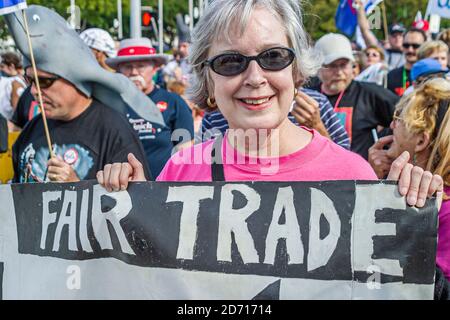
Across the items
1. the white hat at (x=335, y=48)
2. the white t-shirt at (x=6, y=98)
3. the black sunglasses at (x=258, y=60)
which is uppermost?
the black sunglasses at (x=258, y=60)

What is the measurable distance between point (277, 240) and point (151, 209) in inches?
17.8

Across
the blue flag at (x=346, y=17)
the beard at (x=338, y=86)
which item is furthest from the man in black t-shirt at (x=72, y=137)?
the blue flag at (x=346, y=17)

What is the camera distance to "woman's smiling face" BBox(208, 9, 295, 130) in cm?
262

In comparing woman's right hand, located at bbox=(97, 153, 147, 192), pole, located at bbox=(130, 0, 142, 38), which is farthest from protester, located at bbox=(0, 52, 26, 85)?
woman's right hand, located at bbox=(97, 153, 147, 192)

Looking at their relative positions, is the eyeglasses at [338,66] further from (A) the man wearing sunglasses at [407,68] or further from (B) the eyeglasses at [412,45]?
(B) the eyeglasses at [412,45]

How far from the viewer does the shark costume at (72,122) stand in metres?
4.21

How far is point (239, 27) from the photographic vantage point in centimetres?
263

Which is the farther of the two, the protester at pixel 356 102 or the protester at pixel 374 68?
the protester at pixel 374 68

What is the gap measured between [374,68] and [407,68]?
0.38 metres

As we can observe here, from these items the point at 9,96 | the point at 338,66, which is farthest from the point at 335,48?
the point at 9,96

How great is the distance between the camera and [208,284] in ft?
8.35

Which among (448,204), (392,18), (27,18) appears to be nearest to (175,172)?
(448,204)

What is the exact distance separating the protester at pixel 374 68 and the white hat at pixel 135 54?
253 cm

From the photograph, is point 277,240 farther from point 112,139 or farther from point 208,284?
point 112,139
